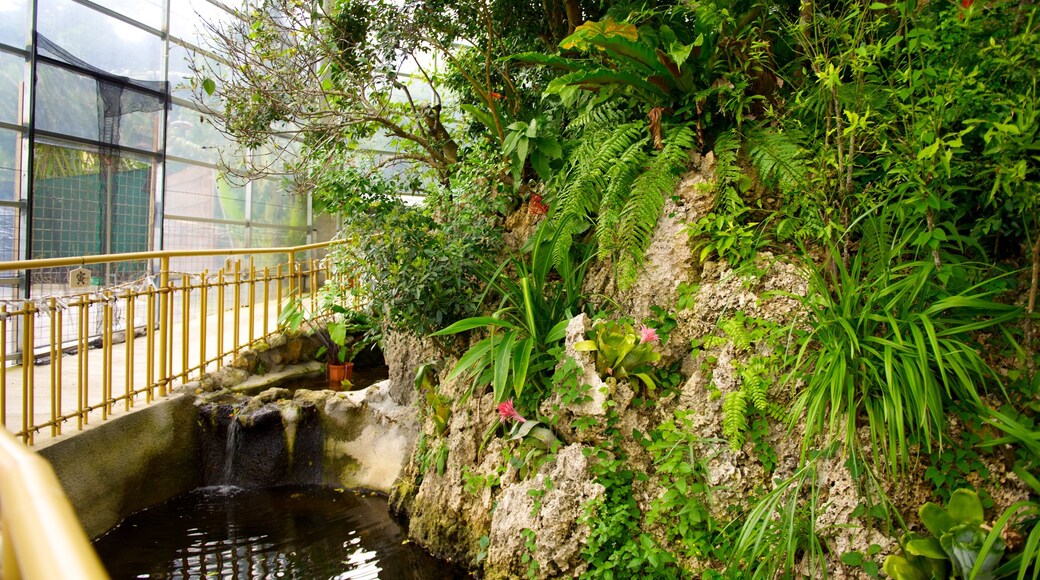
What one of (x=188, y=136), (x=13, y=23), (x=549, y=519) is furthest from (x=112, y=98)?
(x=549, y=519)

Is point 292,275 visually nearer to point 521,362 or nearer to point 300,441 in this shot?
point 300,441

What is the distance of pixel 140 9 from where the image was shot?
7945 millimetres

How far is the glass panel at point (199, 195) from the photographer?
338 inches

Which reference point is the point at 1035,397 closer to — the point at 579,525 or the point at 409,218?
the point at 579,525

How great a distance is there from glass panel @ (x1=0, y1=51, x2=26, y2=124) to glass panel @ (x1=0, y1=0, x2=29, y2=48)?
81mm

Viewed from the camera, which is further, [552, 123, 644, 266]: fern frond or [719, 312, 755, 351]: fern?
[552, 123, 644, 266]: fern frond

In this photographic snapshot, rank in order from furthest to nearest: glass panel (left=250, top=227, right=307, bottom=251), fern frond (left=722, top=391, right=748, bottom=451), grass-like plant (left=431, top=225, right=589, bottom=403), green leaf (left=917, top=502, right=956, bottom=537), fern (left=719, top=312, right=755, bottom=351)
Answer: glass panel (left=250, top=227, right=307, bottom=251) → grass-like plant (left=431, top=225, right=589, bottom=403) → fern (left=719, top=312, right=755, bottom=351) → fern frond (left=722, top=391, right=748, bottom=451) → green leaf (left=917, top=502, right=956, bottom=537)

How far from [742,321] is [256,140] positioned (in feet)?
13.0

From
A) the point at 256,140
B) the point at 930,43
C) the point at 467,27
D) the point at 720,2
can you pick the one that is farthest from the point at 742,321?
the point at 256,140

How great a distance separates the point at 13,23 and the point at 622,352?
6.19 meters

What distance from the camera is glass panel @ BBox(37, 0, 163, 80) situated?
6449 millimetres

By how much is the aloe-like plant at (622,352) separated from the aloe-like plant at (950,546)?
3.84ft

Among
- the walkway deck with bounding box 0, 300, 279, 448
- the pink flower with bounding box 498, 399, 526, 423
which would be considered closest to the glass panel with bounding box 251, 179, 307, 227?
the walkway deck with bounding box 0, 300, 279, 448

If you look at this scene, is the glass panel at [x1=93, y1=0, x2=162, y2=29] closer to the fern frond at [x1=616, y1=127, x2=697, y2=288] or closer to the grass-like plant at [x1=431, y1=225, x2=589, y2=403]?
the grass-like plant at [x1=431, y1=225, x2=589, y2=403]
